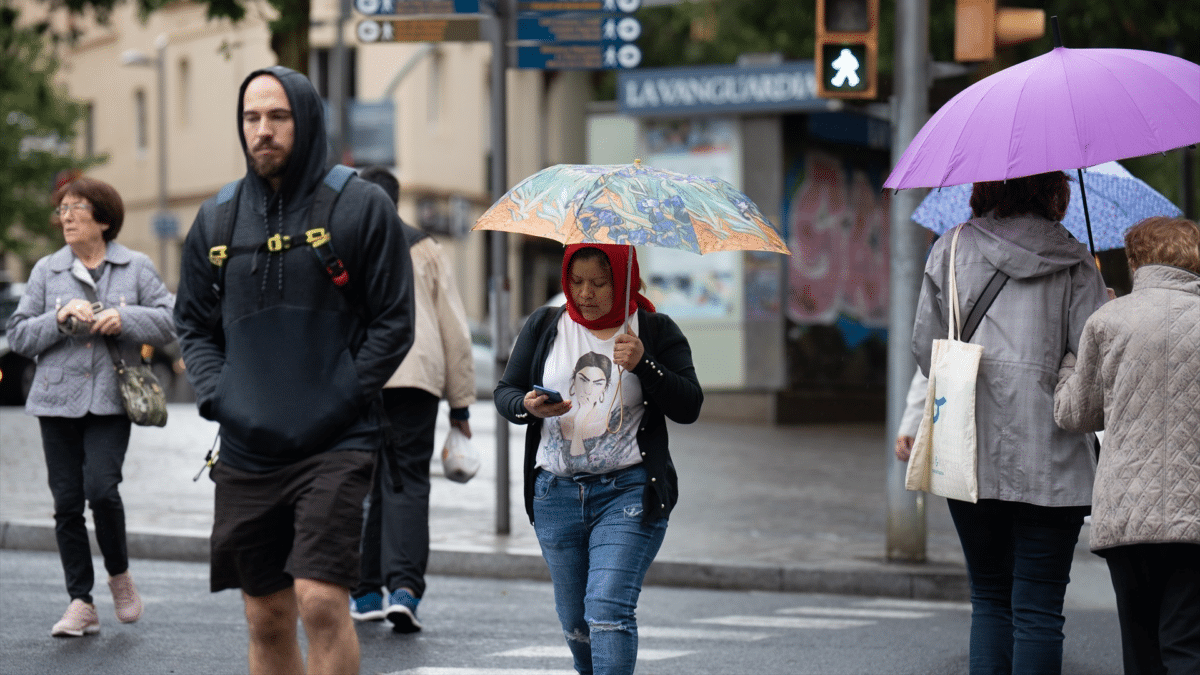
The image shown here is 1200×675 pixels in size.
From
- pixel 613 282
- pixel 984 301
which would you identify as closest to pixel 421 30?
pixel 613 282

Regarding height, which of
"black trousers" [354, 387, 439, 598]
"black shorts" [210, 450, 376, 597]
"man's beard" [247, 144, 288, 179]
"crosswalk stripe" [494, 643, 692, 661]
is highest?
"man's beard" [247, 144, 288, 179]

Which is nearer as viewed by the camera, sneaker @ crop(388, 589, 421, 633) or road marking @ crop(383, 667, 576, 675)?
road marking @ crop(383, 667, 576, 675)

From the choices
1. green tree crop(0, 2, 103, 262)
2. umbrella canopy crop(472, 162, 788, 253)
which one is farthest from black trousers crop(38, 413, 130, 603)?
green tree crop(0, 2, 103, 262)

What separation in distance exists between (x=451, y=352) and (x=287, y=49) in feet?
25.7

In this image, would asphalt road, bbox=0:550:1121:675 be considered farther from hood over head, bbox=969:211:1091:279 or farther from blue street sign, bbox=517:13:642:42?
blue street sign, bbox=517:13:642:42

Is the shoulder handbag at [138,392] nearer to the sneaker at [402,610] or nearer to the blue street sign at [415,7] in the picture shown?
the sneaker at [402,610]

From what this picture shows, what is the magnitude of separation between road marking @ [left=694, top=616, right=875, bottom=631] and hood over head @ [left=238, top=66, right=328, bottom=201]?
4.09 m

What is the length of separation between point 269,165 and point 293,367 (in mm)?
530

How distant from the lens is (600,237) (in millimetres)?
4723

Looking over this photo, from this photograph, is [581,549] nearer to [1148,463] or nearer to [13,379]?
[1148,463]

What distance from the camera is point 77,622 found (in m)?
6.86

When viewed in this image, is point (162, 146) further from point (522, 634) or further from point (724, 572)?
point (522, 634)

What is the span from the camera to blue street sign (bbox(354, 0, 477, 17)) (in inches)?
388

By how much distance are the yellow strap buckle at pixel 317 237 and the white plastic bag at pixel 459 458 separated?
3.27 metres
